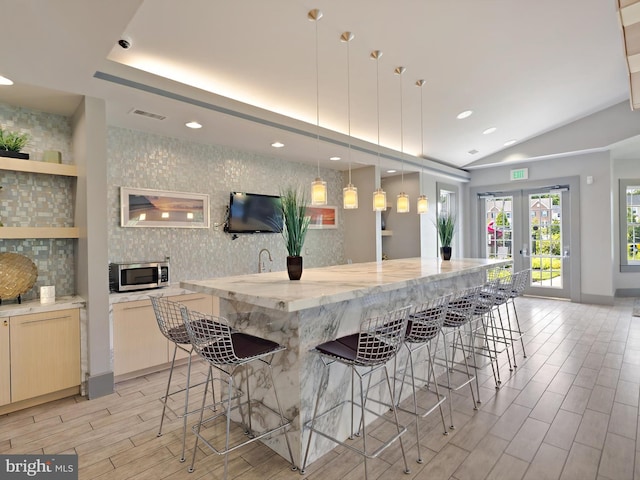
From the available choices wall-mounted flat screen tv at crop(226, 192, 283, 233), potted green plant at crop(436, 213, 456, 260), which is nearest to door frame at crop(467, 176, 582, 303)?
potted green plant at crop(436, 213, 456, 260)

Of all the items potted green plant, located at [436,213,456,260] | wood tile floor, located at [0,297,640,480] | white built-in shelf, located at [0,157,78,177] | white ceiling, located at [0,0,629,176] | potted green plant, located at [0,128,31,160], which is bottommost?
wood tile floor, located at [0,297,640,480]

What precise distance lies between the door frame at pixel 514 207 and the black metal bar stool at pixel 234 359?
6988 millimetres

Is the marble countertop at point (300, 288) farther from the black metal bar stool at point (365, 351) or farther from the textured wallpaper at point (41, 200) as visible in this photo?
the textured wallpaper at point (41, 200)

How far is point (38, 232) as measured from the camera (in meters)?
2.96

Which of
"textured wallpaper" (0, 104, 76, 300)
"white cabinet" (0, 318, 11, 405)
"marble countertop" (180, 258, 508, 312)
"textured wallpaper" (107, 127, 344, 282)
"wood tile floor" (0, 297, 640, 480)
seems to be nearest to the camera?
"marble countertop" (180, 258, 508, 312)

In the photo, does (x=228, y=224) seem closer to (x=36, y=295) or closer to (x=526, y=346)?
(x=36, y=295)

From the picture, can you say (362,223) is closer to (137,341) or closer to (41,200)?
(137,341)

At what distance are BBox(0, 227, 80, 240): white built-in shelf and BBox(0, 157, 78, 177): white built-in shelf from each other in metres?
0.49

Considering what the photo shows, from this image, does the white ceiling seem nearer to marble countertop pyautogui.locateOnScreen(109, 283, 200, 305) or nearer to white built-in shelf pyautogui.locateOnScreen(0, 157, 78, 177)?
white built-in shelf pyautogui.locateOnScreen(0, 157, 78, 177)

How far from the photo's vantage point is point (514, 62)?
409 cm

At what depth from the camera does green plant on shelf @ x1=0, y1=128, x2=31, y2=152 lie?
115 inches

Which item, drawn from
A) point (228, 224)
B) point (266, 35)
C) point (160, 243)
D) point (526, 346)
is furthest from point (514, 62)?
point (160, 243)

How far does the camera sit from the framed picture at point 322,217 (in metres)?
5.75

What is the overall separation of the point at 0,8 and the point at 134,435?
9.10 feet
